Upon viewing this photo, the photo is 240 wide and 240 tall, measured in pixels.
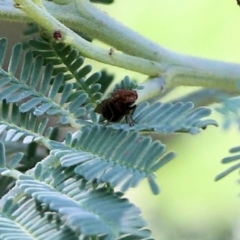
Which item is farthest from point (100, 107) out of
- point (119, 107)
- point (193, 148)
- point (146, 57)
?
point (193, 148)

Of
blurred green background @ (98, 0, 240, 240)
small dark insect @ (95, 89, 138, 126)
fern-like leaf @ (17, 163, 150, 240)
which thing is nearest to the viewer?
fern-like leaf @ (17, 163, 150, 240)

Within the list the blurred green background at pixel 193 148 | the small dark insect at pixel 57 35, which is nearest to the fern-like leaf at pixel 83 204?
the small dark insect at pixel 57 35

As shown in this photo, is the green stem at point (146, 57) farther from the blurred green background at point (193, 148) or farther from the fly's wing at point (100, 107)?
the blurred green background at point (193, 148)

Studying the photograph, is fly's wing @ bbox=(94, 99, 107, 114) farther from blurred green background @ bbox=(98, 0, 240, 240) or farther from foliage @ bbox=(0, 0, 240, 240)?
blurred green background @ bbox=(98, 0, 240, 240)

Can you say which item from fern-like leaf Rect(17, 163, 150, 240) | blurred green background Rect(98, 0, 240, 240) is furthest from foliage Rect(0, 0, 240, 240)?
blurred green background Rect(98, 0, 240, 240)

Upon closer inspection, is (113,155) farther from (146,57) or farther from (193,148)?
(193,148)

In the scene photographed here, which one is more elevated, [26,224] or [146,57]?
[146,57]
